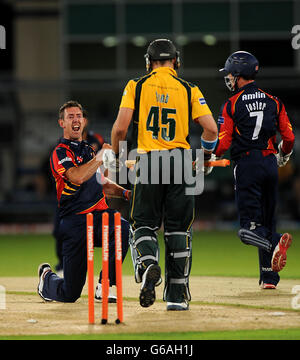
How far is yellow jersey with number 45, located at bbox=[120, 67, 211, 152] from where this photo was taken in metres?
7.43

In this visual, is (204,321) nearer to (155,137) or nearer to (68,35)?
(155,137)

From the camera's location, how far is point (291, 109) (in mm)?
25031

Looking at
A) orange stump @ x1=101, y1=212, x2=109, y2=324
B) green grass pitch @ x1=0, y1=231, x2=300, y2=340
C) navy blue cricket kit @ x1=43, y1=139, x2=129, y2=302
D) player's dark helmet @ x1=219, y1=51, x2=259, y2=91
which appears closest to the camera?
green grass pitch @ x1=0, y1=231, x2=300, y2=340

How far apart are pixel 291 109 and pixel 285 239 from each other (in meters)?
16.9

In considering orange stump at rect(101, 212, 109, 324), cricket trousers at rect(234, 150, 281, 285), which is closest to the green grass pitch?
orange stump at rect(101, 212, 109, 324)

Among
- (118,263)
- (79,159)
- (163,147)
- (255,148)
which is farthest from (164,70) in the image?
(255,148)

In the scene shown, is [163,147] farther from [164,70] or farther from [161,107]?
[164,70]

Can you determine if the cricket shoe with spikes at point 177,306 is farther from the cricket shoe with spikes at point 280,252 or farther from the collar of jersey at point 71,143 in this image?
the collar of jersey at point 71,143

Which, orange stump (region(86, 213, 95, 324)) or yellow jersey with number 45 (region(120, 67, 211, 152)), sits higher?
yellow jersey with number 45 (region(120, 67, 211, 152))

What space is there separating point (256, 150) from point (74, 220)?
2.33m

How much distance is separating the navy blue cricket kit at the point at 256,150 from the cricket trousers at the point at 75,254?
1616 mm

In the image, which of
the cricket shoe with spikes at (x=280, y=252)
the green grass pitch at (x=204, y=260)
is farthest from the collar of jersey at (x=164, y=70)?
the green grass pitch at (x=204, y=260)

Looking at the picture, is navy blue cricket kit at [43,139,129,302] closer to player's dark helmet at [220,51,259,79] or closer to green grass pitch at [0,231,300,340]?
green grass pitch at [0,231,300,340]
